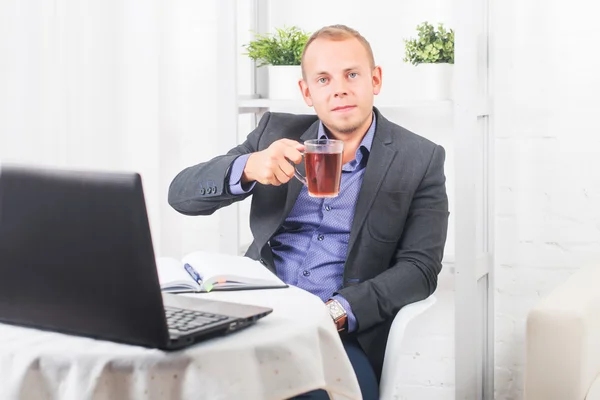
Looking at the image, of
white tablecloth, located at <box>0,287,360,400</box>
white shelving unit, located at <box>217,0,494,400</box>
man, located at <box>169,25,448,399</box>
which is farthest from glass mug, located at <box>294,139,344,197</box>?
white shelving unit, located at <box>217,0,494,400</box>

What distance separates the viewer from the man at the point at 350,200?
2193mm

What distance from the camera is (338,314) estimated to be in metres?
2.03

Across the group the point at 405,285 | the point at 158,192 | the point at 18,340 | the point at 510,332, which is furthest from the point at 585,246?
the point at 18,340

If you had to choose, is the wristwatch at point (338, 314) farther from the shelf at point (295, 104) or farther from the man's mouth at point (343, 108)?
the shelf at point (295, 104)

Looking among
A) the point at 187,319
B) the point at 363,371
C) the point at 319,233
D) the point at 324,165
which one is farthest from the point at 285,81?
the point at 187,319

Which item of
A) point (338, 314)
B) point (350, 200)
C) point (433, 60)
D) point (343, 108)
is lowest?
point (338, 314)

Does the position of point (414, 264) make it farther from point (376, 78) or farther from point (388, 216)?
point (376, 78)

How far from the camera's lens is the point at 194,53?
298cm

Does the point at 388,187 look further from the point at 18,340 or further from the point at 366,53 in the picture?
the point at 18,340

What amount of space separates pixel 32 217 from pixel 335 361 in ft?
1.78

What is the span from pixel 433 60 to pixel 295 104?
433mm

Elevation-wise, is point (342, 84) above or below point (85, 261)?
above

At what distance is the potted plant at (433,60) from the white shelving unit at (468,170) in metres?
0.06

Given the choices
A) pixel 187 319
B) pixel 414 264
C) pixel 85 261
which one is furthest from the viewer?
pixel 414 264
